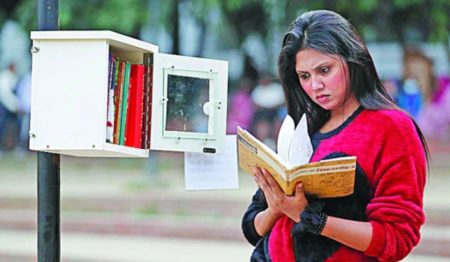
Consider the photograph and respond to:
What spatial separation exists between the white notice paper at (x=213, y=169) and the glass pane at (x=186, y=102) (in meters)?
0.08

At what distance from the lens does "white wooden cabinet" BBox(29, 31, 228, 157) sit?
2.77 m

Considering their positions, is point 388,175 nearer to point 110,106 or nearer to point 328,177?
point 328,177

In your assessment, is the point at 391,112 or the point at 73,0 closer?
the point at 391,112

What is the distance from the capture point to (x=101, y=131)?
2.75 m

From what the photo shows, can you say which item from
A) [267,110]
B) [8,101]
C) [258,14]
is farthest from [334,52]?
[258,14]

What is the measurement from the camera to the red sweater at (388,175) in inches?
99.6

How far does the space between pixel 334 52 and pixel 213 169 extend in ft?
1.85

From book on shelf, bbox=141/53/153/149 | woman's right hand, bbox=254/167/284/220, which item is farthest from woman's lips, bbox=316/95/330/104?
book on shelf, bbox=141/53/153/149

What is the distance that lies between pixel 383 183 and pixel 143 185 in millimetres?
10152

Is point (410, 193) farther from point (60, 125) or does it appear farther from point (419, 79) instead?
point (419, 79)

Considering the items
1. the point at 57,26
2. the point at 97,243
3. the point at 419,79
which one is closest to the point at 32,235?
the point at 97,243

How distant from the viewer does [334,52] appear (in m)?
2.62

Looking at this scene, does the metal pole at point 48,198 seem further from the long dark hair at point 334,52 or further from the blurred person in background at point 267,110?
the blurred person in background at point 267,110

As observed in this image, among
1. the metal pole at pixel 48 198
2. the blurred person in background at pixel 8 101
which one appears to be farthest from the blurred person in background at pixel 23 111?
the metal pole at pixel 48 198
